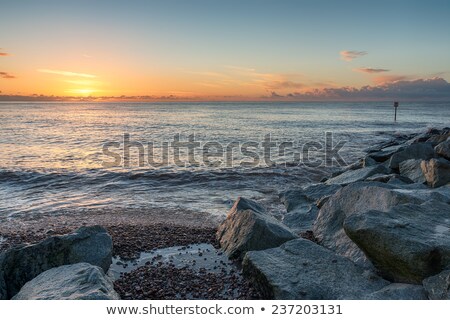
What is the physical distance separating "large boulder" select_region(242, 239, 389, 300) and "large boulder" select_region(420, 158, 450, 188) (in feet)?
16.6

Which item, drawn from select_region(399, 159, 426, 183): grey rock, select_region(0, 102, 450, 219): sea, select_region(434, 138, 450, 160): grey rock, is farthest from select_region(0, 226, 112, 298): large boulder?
select_region(434, 138, 450, 160): grey rock

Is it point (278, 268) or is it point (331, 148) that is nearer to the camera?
point (278, 268)

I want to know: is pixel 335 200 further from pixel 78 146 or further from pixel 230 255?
pixel 78 146

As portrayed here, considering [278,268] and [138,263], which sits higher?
[278,268]

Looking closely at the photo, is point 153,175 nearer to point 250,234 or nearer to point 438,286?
point 250,234

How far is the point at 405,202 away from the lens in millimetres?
6801

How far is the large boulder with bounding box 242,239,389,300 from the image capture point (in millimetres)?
5223

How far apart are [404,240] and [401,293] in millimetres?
732

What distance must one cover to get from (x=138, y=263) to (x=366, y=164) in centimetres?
1179

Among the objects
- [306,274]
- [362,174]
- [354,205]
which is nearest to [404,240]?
[306,274]

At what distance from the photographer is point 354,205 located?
24.7 feet
